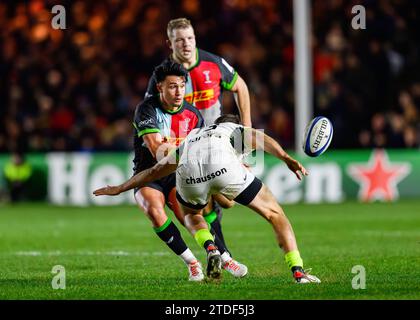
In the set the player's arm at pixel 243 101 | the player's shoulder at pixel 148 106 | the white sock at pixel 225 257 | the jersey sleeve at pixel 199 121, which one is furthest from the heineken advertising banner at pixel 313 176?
the player's shoulder at pixel 148 106

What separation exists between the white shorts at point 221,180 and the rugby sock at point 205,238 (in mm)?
729

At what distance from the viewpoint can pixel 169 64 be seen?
31.4ft

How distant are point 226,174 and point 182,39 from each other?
215cm

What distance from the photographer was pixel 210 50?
23.4m

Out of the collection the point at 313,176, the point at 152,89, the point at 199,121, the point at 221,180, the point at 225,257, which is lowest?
the point at 313,176

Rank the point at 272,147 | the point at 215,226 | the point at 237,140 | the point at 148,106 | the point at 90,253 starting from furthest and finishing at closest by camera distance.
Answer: the point at 90,253, the point at 215,226, the point at 148,106, the point at 237,140, the point at 272,147

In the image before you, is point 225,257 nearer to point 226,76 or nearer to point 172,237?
point 172,237

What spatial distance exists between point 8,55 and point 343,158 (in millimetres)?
8435

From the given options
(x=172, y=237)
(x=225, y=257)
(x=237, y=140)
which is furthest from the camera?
(x=225, y=257)

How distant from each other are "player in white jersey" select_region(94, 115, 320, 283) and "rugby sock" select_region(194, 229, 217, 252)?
0.66 meters

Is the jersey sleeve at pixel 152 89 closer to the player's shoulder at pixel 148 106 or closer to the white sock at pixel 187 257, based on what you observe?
the player's shoulder at pixel 148 106

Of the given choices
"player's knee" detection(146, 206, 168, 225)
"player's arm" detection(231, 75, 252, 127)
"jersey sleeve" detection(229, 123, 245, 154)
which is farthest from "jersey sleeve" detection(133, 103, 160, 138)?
"player's arm" detection(231, 75, 252, 127)

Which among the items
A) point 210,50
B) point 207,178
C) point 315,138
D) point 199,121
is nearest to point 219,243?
point 199,121

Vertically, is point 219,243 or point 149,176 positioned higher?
point 149,176
